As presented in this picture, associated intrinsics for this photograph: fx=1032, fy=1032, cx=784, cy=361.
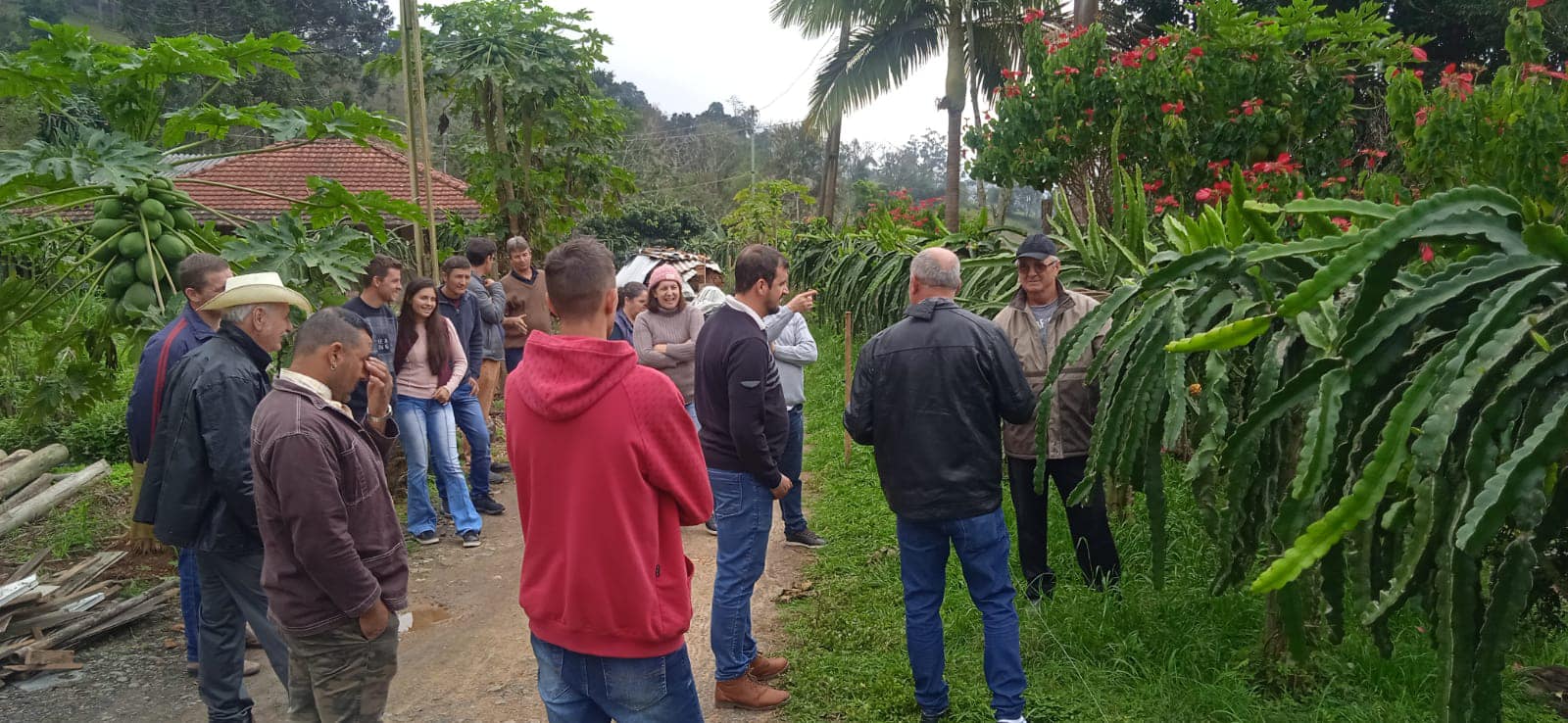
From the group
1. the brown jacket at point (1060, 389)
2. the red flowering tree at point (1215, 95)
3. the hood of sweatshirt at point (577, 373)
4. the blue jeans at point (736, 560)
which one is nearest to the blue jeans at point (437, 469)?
the blue jeans at point (736, 560)

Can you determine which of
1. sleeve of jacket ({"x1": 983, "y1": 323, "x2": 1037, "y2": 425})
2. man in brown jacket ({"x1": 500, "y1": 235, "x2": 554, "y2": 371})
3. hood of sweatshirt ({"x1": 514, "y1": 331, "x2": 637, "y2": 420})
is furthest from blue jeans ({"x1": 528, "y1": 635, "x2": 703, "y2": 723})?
man in brown jacket ({"x1": 500, "y1": 235, "x2": 554, "y2": 371})

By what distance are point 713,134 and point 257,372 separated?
134 feet

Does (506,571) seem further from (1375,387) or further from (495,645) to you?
(1375,387)

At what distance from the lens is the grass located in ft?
12.7

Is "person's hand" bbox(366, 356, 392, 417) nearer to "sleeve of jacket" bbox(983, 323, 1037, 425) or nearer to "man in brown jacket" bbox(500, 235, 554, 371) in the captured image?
"sleeve of jacket" bbox(983, 323, 1037, 425)

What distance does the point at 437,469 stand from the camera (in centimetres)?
666

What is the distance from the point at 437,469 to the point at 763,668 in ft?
10.2

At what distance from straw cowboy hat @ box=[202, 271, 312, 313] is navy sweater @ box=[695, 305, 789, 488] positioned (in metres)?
1.59

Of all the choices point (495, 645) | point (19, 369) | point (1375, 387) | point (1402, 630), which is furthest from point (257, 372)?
point (19, 369)

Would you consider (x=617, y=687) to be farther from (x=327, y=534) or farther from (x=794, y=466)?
(x=794, y=466)

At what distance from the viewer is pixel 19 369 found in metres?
10.5

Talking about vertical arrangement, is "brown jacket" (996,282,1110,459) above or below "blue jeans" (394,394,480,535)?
above

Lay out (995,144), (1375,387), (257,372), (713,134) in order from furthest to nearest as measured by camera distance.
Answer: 1. (713,134)
2. (995,144)
3. (257,372)
4. (1375,387)

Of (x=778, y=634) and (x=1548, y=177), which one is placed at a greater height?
(x=1548, y=177)
